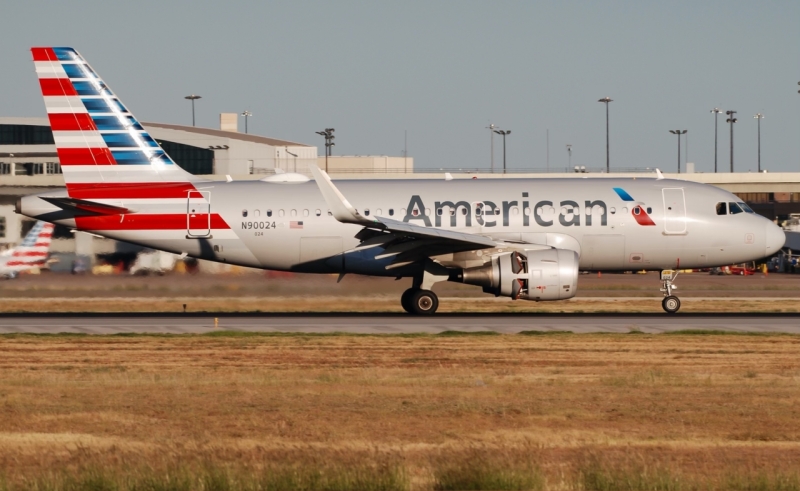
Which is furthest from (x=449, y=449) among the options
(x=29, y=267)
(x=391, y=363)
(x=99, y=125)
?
(x=29, y=267)

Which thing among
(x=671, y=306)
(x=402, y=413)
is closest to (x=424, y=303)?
(x=671, y=306)

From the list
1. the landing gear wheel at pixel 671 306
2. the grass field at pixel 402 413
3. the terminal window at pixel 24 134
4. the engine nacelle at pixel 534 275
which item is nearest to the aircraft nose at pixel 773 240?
the landing gear wheel at pixel 671 306

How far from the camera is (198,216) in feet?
112

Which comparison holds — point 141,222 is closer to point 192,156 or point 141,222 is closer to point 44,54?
point 44,54

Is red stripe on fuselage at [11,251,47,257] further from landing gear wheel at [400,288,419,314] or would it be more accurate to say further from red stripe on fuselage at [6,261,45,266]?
landing gear wheel at [400,288,419,314]

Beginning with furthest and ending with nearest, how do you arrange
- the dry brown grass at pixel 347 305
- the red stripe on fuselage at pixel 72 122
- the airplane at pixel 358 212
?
the dry brown grass at pixel 347 305, the red stripe on fuselage at pixel 72 122, the airplane at pixel 358 212

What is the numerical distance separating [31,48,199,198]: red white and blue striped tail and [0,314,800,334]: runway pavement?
4.20 m

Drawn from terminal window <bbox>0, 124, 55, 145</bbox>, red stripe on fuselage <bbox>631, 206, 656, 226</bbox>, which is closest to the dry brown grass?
red stripe on fuselage <bbox>631, 206, 656, 226</bbox>

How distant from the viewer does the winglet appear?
30.4 meters

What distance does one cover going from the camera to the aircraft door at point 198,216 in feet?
112

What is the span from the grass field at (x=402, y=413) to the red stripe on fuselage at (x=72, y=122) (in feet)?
36.1

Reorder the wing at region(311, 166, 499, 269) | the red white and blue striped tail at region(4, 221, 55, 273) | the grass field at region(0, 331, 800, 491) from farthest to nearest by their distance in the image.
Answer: the red white and blue striped tail at region(4, 221, 55, 273) < the wing at region(311, 166, 499, 269) < the grass field at region(0, 331, 800, 491)

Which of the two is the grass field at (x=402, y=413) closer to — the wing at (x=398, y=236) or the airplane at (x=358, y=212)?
the wing at (x=398, y=236)

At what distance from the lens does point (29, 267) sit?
41.6 m
